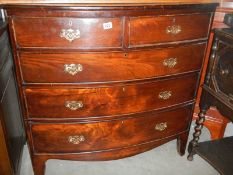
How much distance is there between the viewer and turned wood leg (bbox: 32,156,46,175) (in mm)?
1632

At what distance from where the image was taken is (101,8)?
47.1 inches

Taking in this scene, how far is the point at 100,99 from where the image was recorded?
1.45 meters

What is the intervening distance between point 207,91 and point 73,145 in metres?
0.90

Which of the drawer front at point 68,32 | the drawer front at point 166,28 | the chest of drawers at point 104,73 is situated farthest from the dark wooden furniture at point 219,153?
the drawer front at point 68,32

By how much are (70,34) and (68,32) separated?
1 centimetres

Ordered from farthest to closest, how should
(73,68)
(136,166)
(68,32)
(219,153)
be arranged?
(136,166), (219,153), (73,68), (68,32)

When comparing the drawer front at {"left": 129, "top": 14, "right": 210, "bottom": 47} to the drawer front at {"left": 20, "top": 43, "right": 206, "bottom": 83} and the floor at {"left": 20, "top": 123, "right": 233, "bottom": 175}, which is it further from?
the floor at {"left": 20, "top": 123, "right": 233, "bottom": 175}

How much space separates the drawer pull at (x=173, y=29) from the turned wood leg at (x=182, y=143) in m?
0.81

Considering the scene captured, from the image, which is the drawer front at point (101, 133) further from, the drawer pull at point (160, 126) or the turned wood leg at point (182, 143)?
the turned wood leg at point (182, 143)

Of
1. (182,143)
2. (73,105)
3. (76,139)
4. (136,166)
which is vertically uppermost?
(73,105)

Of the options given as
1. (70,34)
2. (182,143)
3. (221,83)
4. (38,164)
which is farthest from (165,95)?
(38,164)

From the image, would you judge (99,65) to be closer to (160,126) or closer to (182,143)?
(160,126)

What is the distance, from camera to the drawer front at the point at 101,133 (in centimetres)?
152

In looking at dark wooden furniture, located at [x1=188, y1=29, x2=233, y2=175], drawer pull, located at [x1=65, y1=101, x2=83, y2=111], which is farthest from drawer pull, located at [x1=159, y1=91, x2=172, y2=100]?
drawer pull, located at [x1=65, y1=101, x2=83, y2=111]
